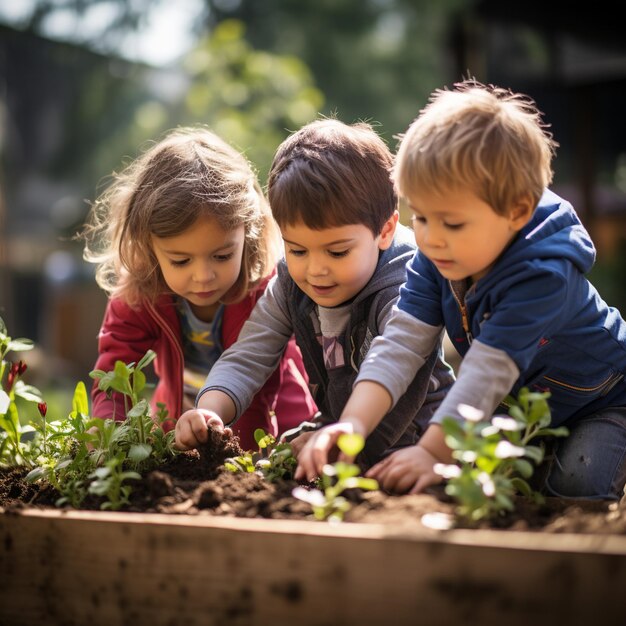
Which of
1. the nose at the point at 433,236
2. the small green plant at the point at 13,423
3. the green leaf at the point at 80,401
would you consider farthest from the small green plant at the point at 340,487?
the small green plant at the point at 13,423

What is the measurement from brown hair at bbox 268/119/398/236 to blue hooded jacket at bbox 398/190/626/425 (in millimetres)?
235

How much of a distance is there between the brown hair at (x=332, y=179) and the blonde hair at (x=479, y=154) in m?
0.35

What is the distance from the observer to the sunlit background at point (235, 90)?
25.1 ft

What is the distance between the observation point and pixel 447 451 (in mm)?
1761

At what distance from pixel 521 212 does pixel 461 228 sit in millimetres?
147

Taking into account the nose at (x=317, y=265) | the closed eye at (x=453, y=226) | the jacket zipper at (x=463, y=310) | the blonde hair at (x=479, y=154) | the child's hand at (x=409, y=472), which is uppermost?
the blonde hair at (x=479, y=154)

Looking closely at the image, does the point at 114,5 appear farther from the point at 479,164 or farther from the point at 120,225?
the point at 479,164

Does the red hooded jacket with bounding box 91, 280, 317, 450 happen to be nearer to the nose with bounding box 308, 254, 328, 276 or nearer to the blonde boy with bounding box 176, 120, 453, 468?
the blonde boy with bounding box 176, 120, 453, 468

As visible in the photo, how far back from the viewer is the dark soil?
4.91 feet

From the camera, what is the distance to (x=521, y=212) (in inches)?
71.0

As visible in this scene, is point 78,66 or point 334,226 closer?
point 334,226

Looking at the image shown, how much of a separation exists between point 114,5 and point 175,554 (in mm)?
12855

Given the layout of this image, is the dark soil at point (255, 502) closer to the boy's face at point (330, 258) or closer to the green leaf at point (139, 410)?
the green leaf at point (139, 410)

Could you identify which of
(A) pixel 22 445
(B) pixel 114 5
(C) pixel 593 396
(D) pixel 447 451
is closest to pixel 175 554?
(D) pixel 447 451
